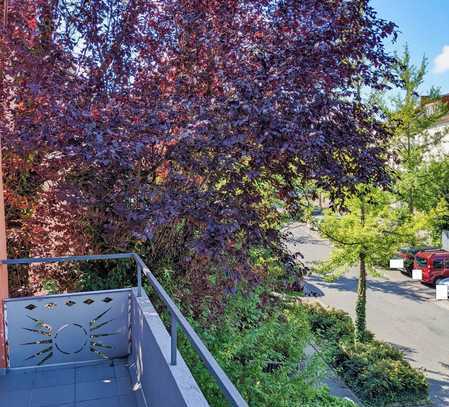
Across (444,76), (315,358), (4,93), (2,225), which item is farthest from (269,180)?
(444,76)

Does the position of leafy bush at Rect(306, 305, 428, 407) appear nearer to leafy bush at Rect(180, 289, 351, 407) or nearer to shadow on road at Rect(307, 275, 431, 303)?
leafy bush at Rect(180, 289, 351, 407)

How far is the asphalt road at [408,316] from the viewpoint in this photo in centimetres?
884

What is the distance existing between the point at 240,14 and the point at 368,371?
23.1ft

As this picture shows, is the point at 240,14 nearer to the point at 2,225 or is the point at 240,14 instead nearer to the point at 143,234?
the point at 143,234

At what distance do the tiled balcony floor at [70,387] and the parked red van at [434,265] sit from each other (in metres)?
12.6

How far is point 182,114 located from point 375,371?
694 cm

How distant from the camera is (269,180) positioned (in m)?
4.00

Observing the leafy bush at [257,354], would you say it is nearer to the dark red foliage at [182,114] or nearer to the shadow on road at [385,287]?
the dark red foliage at [182,114]

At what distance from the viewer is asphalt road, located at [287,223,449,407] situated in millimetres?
8839

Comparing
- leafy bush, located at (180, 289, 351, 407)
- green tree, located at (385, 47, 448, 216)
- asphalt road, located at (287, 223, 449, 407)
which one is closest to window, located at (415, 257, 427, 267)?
asphalt road, located at (287, 223, 449, 407)

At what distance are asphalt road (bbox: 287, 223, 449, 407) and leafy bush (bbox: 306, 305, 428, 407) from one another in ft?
1.45

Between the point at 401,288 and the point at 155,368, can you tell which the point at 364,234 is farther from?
the point at 155,368

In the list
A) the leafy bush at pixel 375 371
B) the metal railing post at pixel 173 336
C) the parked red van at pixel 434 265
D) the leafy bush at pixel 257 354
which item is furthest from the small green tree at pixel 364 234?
the metal railing post at pixel 173 336

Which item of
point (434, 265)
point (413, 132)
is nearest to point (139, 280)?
point (413, 132)
